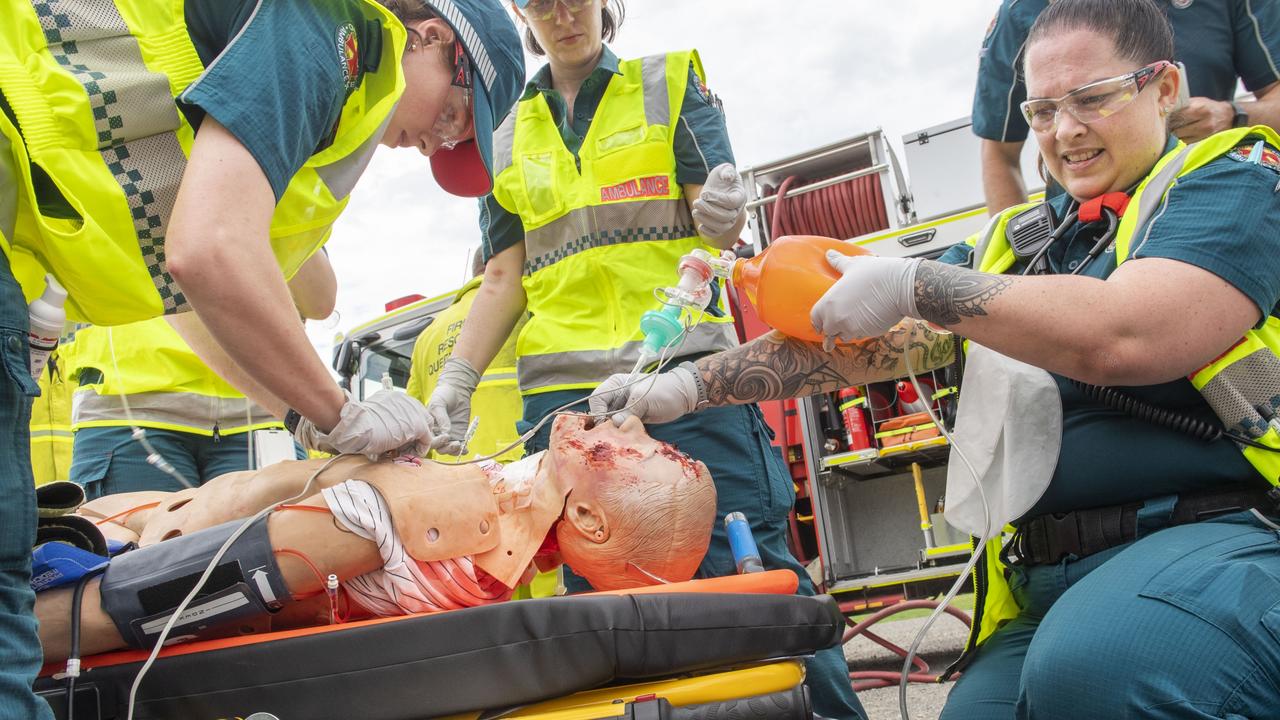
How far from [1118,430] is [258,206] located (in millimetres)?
1663

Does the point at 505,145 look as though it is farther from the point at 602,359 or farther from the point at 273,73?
the point at 273,73

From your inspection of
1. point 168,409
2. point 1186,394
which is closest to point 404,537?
point 1186,394

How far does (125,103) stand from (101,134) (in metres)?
0.06

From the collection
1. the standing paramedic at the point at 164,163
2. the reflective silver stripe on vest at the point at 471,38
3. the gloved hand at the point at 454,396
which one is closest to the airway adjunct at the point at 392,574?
the standing paramedic at the point at 164,163

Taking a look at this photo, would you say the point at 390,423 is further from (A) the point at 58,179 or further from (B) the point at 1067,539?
(B) the point at 1067,539

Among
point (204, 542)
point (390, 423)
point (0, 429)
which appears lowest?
point (204, 542)

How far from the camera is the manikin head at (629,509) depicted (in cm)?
204

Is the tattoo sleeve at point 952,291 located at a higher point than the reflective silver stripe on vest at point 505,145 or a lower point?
lower

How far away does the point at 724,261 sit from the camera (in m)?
2.39

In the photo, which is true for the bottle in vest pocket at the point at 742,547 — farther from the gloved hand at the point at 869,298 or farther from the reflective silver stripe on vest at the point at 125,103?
the reflective silver stripe on vest at the point at 125,103

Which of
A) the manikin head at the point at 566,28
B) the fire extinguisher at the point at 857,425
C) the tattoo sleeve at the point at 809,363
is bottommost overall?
the fire extinguisher at the point at 857,425

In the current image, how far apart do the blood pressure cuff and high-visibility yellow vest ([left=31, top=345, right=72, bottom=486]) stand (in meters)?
2.63

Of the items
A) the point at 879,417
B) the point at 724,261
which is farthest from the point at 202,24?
the point at 879,417

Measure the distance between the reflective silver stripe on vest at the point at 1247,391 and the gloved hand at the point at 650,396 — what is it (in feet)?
3.63
